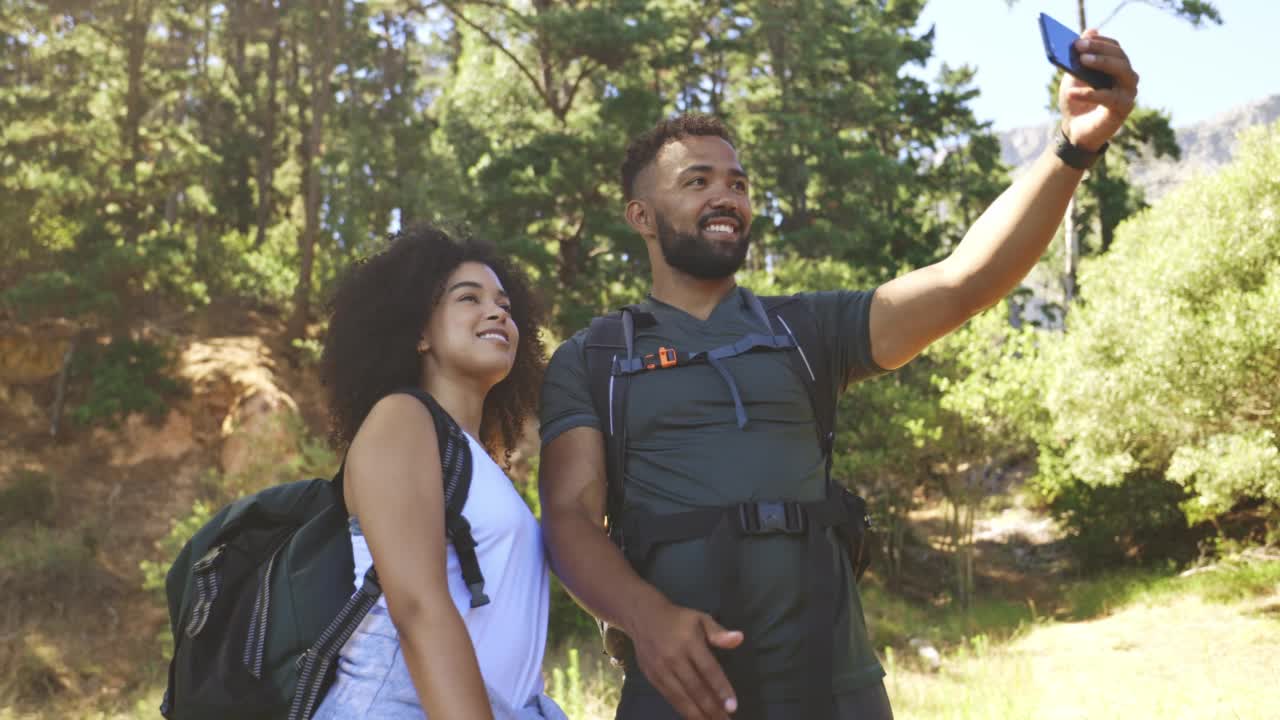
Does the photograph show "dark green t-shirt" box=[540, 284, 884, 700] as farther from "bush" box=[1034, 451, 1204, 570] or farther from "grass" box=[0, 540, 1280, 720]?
"bush" box=[1034, 451, 1204, 570]

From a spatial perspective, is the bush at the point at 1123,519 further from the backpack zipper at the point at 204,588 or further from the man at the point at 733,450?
the backpack zipper at the point at 204,588

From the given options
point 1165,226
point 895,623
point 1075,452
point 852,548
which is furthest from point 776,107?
point 852,548

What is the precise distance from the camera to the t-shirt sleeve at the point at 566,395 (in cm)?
253

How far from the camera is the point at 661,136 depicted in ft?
9.48

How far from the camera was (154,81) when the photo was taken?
826 inches

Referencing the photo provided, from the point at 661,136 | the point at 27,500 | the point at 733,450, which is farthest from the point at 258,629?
the point at 27,500

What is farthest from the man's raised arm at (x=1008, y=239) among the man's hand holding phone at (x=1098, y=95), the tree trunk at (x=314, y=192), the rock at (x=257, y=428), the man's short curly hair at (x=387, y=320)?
the tree trunk at (x=314, y=192)

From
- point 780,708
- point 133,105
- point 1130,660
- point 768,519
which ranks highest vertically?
point 133,105

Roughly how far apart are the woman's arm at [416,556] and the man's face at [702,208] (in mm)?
1020

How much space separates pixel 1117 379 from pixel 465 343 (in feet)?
52.0

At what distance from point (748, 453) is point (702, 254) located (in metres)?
0.59

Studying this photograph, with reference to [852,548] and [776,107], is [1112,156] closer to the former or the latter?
[776,107]

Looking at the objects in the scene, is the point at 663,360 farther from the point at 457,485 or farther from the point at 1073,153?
the point at 1073,153

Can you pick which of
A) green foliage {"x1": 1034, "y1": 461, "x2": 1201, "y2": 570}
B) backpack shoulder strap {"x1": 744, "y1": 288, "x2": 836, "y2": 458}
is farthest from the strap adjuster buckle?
green foliage {"x1": 1034, "y1": 461, "x2": 1201, "y2": 570}
